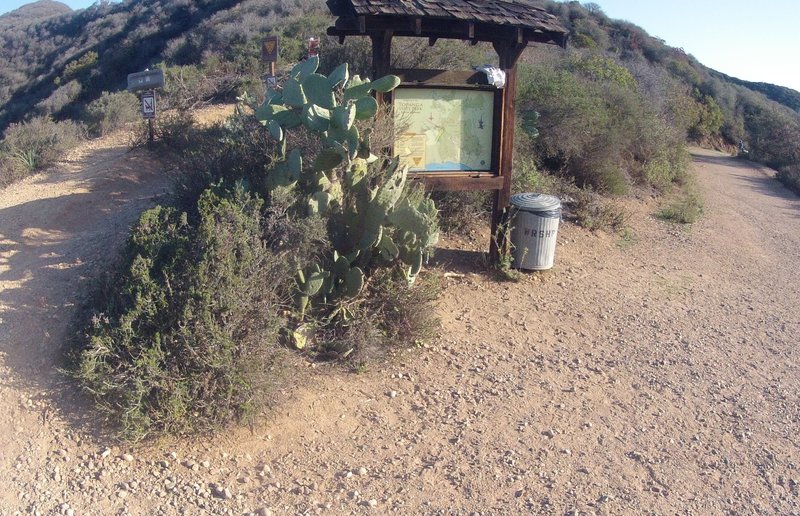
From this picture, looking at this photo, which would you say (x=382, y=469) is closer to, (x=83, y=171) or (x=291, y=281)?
(x=291, y=281)

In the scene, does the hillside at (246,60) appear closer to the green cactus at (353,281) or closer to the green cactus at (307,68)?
the green cactus at (307,68)

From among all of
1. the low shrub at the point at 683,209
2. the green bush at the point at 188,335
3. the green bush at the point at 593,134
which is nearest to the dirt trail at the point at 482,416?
the green bush at the point at 188,335

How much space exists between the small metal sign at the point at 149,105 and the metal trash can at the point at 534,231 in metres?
5.84

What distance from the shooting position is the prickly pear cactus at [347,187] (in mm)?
5301

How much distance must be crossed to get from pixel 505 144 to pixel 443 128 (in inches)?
28.9

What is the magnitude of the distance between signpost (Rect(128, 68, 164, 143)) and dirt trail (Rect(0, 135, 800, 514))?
3.00 m

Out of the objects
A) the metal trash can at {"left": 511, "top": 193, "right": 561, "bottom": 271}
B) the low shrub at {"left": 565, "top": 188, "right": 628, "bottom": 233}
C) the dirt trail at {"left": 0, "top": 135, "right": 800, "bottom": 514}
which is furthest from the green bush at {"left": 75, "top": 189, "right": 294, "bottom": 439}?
the low shrub at {"left": 565, "top": 188, "right": 628, "bottom": 233}

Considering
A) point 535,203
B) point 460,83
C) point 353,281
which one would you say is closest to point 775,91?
point 535,203

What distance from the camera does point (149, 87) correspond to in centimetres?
1098

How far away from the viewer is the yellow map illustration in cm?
665

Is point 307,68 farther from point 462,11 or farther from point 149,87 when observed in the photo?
point 149,87

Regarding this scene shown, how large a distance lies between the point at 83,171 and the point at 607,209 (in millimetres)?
7544

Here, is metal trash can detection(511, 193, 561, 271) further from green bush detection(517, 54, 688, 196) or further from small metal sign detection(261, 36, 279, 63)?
small metal sign detection(261, 36, 279, 63)

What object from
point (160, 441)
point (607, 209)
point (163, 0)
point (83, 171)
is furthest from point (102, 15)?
point (160, 441)
